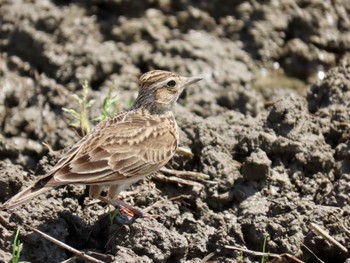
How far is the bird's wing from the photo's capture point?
6.86 metres

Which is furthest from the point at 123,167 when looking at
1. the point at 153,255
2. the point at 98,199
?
the point at 153,255

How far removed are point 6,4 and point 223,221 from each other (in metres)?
4.64

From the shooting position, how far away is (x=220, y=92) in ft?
33.6

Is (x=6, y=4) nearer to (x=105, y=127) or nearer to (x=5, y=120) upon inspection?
(x=5, y=120)

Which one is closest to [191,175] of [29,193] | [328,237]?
[328,237]

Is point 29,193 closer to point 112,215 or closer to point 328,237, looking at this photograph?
point 112,215

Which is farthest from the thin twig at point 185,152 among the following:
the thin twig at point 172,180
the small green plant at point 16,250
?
the small green plant at point 16,250

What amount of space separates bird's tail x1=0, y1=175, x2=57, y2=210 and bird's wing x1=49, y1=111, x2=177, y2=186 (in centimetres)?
5

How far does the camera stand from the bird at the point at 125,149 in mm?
6762

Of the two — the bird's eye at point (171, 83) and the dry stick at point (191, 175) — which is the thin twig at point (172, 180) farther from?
the bird's eye at point (171, 83)

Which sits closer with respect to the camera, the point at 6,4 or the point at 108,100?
the point at 108,100

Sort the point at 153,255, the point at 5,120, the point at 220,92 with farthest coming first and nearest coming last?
1. the point at 220,92
2. the point at 5,120
3. the point at 153,255

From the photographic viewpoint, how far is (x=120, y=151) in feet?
23.9

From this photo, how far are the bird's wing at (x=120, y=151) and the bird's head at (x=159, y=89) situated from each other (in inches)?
6.9
